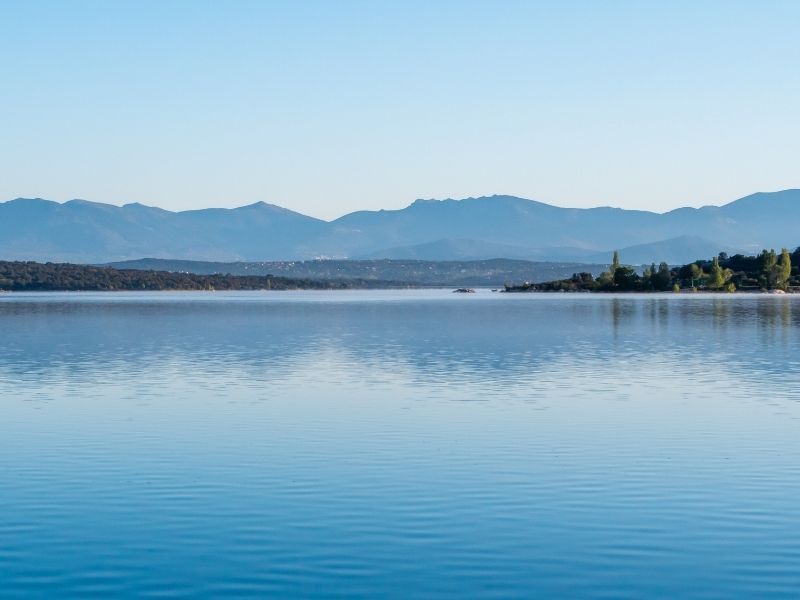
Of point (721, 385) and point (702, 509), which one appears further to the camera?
point (721, 385)

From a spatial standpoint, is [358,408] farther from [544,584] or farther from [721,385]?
[544,584]

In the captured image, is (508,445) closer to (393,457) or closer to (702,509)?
(393,457)

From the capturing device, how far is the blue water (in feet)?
65.6

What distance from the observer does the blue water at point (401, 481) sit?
2000 cm

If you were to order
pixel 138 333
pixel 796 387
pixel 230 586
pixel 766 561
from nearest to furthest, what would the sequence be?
pixel 230 586 < pixel 766 561 < pixel 796 387 < pixel 138 333

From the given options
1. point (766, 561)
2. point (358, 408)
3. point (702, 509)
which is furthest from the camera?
point (358, 408)

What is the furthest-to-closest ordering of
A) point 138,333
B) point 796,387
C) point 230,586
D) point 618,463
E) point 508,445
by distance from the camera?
1. point 138,333
2. point 796,387
3. point 508,445
4. point 618,463
5. point 230,586

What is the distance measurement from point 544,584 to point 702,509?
21.7 ft

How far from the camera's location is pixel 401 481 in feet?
90.6

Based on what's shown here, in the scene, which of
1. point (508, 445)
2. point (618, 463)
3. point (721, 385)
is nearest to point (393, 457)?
point (508, 445)

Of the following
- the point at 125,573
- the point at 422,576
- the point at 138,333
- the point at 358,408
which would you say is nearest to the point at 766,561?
the point at 422,576

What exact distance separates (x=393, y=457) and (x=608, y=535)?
31.9ft

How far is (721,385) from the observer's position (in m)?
50.3

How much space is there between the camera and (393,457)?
3120cm
